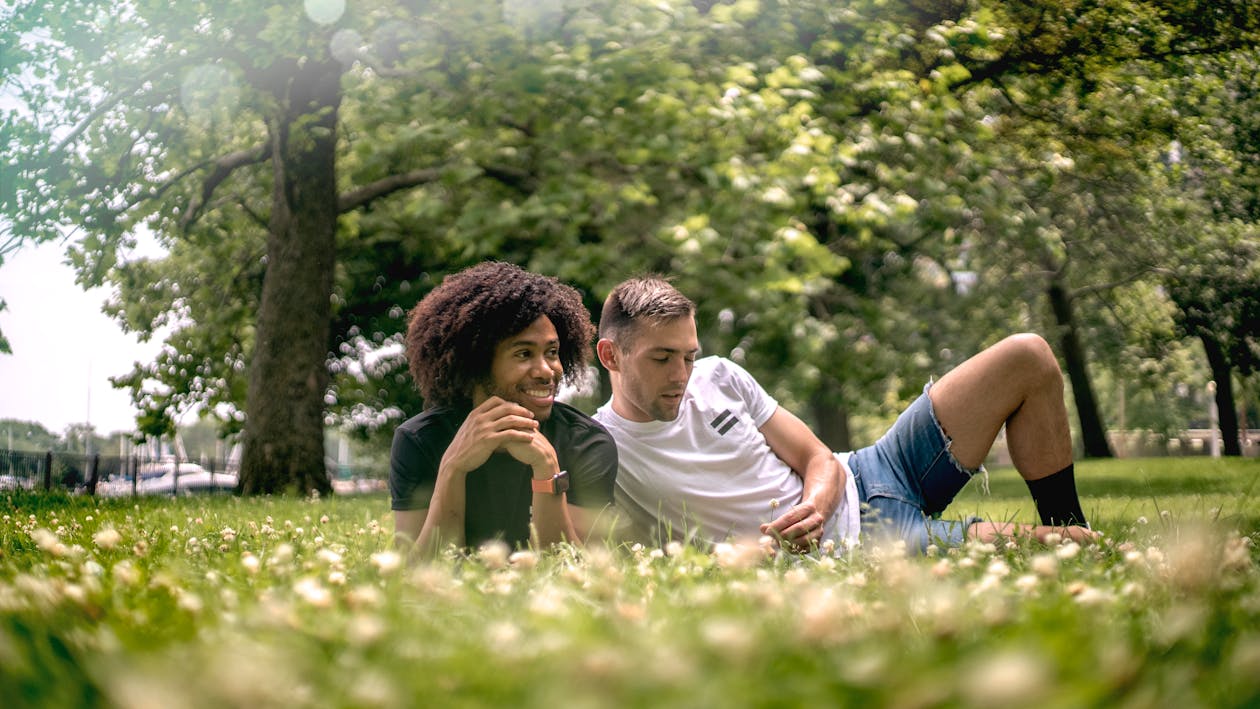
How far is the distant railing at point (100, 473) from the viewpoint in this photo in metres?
19.0

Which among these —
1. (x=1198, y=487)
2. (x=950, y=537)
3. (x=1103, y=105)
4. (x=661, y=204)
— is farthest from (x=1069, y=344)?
(x=950, y=537)

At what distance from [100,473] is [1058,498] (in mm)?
23424

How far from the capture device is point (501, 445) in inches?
145

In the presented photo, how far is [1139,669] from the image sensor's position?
4.56 ft

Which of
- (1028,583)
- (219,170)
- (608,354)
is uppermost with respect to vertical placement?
(219,170)

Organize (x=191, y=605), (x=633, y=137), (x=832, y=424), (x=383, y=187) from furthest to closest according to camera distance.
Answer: (x=832, y=424), (x=383, y=187), (x=633, y=137), (x=191, y=605)

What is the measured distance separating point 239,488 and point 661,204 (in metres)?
6.94

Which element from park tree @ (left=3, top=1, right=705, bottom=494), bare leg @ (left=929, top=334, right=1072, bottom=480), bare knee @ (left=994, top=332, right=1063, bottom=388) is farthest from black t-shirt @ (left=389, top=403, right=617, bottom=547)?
park tree @ (left=3, top=1, right=705, bottom=494)

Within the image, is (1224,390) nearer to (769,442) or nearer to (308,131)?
(308,131)

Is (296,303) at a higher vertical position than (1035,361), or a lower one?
higher

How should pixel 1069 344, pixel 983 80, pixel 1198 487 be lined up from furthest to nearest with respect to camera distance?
1. pixel 1069 344
2. pixel 983 80
3. pixel 1198 487

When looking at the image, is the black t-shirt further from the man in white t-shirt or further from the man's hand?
the man's hand

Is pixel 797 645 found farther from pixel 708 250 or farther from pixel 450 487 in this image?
pixel 708 250

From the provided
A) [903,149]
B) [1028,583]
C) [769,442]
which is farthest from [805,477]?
[903,149]
